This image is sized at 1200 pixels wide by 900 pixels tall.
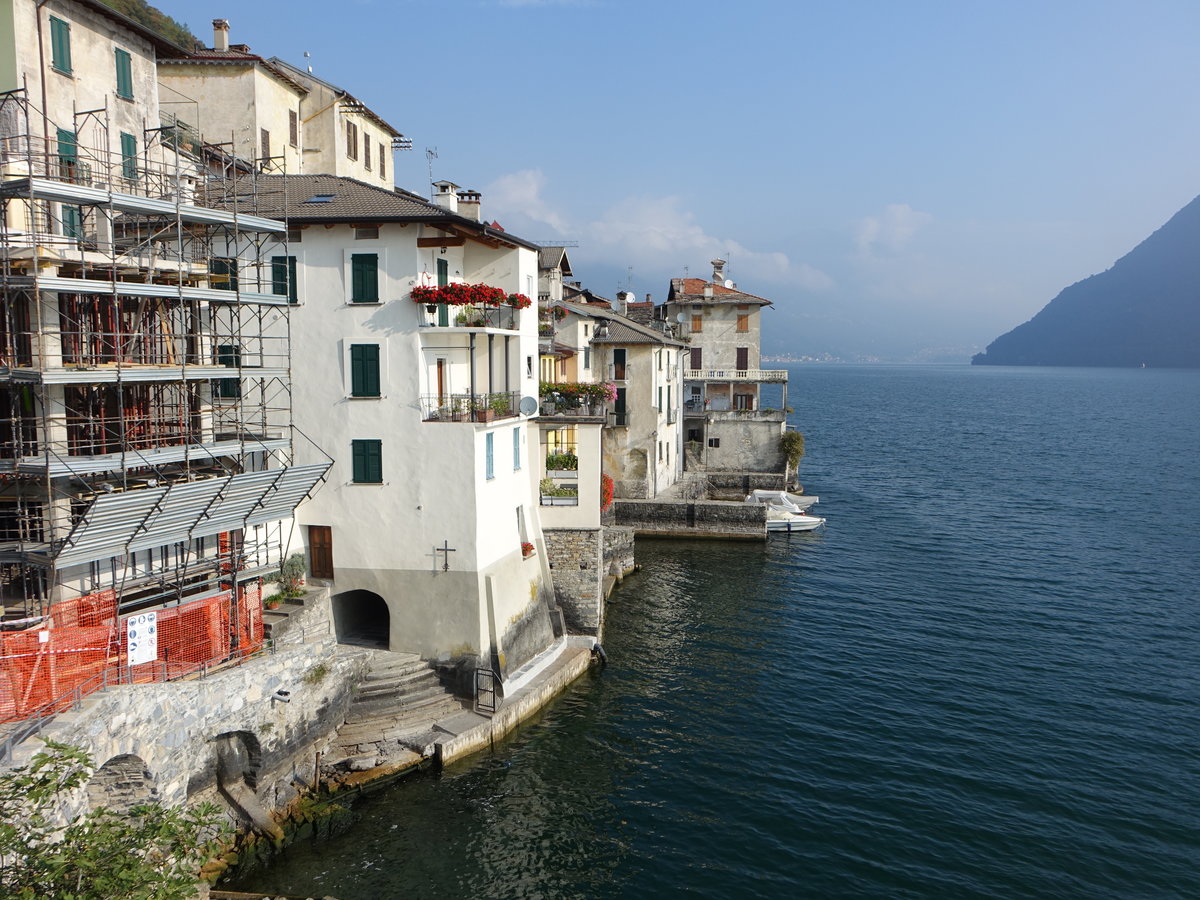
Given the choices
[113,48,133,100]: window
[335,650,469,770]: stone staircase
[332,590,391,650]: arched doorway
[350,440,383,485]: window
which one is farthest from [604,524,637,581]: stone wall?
[113,48,133,100]: window

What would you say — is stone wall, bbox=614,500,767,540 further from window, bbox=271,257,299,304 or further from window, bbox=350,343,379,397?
window, bbox=271,257,299,304

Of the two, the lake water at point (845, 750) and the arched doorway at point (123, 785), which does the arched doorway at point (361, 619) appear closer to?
the lake water at point (845, 750)

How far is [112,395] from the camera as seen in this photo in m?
24.8

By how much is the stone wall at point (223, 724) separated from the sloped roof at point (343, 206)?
11886mm

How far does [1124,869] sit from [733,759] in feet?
34.9

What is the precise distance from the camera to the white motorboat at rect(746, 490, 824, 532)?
5975cm

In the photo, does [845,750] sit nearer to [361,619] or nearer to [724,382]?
[361,619]

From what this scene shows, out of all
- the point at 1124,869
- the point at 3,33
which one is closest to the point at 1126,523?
the point at 1124,869

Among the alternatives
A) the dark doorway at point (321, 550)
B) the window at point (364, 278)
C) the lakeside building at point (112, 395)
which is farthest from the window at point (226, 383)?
the dark doorway at point (321, 550)

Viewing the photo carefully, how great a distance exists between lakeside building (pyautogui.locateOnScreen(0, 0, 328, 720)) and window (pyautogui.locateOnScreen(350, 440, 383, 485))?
1032 mm

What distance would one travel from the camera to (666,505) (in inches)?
2256

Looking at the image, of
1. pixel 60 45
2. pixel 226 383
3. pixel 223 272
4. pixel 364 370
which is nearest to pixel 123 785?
pixel 364 370

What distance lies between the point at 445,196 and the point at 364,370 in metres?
8.15

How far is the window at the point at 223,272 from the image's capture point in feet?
93.2
